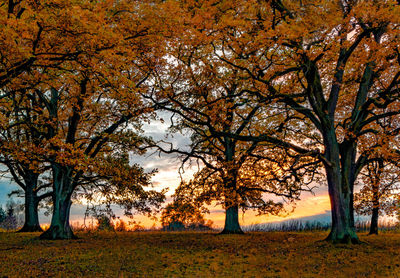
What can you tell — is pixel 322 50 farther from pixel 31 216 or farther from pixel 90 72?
pixel 31 216

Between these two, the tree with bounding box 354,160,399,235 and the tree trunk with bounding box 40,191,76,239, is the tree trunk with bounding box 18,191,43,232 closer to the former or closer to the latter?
the tree trunk with bounding box 40,191,76,239

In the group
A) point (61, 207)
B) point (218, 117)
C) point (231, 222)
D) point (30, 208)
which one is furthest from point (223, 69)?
point (30, 208)

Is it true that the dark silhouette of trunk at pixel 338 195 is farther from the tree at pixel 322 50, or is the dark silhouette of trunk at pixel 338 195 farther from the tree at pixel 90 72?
the tree at pixel 90 72

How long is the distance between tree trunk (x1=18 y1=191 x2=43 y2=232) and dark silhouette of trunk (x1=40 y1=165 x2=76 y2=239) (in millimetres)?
9452

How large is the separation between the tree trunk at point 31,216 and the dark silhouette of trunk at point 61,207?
945 centimetres

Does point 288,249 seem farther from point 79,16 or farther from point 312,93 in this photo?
point 79,16

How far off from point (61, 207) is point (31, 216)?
36.3 feet

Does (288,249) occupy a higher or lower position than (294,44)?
lower

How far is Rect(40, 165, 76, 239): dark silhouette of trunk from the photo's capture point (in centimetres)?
2333

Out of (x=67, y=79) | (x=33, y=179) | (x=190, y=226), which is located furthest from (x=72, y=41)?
(x=190, y=226)

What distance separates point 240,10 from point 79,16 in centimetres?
1016

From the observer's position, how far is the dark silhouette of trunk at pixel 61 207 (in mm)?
23328

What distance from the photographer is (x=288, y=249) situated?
1686cm

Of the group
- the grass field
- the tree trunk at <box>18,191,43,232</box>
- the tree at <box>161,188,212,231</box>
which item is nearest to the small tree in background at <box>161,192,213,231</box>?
the tree at <box>161,188,212,231</box>
